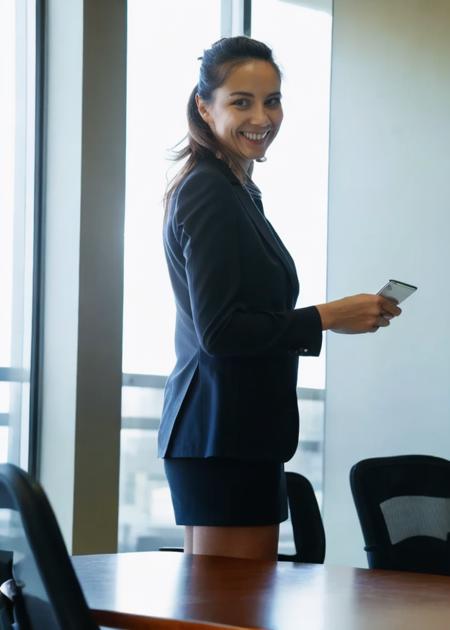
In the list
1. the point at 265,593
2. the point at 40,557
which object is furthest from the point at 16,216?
the point at 40,557

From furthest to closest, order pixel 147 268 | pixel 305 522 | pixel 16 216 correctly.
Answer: pixel 147 268 < pixel 16 216 < pixel 305 522

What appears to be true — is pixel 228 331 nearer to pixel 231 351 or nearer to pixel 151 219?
pixel 231 351

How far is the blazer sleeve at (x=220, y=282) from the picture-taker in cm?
194

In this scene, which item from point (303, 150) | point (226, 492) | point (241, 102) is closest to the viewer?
point (226, 492)

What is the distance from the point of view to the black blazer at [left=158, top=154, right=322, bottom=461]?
195cm

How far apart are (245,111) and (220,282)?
44cm

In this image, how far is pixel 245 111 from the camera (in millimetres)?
2184

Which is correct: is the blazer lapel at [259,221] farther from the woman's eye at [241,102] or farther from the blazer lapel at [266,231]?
the woman's eye at [241,102]

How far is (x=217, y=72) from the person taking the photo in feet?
7.30

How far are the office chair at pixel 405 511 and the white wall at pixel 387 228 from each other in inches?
63.5

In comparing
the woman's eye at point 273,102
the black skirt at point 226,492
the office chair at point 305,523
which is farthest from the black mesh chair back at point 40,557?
the office chair at point 305,523

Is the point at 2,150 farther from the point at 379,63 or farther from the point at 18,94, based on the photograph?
the point at 379,63

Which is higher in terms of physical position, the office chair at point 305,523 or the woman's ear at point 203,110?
the woman's ear at point 203,110

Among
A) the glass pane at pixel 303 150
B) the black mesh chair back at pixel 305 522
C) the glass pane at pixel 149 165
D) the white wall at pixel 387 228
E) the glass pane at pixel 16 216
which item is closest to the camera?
the black mesh chair back at pixel 305 522
